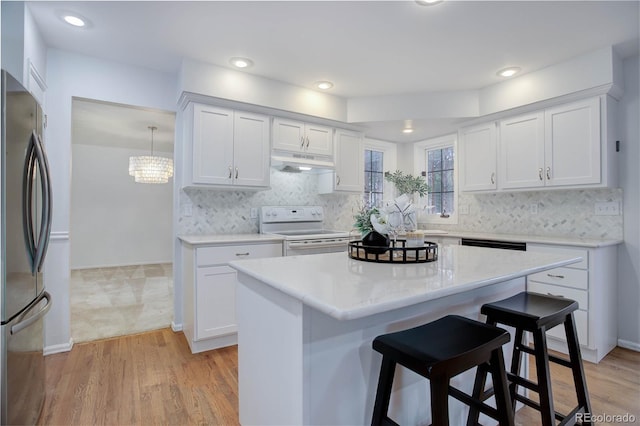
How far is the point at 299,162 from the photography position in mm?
3367

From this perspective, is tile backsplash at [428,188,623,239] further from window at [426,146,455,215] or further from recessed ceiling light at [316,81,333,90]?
recessed ceiling light at [316,81,333,90]

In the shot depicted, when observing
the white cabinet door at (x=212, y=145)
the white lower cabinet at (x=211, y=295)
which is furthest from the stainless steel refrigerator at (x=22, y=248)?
the white cabinet door at (x=212, y=145)

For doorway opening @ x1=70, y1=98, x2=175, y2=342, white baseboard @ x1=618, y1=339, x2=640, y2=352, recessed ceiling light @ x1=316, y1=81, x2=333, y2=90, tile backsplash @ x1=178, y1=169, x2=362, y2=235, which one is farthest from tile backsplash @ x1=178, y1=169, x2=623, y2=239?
doorway opening @ x1=70, y1=98, x2=175, y2=342

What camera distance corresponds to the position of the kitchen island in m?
1.08

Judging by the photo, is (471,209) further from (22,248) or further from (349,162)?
(22,248)

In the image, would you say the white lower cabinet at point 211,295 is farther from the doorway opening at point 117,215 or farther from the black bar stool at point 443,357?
the black bar stool at point 443,357

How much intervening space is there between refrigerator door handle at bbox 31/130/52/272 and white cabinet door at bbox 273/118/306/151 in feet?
6.26

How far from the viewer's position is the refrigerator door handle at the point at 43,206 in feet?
5.44

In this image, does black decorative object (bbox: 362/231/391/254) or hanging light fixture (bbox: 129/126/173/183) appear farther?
hanging light fixture (bbox: 129/126/173/183)

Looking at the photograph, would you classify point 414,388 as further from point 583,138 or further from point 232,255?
point 583,138

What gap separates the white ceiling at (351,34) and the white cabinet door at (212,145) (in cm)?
45

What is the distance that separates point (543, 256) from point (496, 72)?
202cm

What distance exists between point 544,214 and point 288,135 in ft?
8.91

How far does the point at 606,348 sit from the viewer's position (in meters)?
2.59
